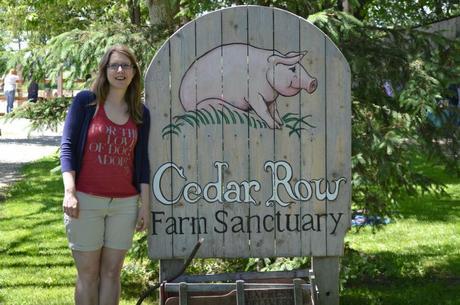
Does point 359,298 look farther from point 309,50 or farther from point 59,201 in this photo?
point 59,201

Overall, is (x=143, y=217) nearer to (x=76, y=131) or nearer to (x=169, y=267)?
(x=169, y=267)

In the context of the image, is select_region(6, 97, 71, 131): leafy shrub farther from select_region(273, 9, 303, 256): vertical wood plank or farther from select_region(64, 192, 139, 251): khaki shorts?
select_region(273, 9, 303, 256): vertical wood plank

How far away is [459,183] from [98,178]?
389 inches

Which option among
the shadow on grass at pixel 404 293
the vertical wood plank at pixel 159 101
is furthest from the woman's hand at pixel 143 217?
the shadow on grass at pixel 404 293

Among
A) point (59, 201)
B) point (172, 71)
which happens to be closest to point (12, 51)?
point (172, 71)

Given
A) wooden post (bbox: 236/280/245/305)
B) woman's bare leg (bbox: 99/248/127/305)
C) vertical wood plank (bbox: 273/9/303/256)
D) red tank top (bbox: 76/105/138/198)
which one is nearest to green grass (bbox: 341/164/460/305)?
vertical wood plank (bbox: 273/9/303/256)

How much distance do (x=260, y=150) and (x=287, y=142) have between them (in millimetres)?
155

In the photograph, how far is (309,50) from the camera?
4.13 metres

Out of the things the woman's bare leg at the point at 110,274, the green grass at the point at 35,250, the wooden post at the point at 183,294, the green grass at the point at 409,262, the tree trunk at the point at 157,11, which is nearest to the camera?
the wooden post at the point at 183,294

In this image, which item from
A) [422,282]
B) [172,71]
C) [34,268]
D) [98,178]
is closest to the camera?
[98,178]

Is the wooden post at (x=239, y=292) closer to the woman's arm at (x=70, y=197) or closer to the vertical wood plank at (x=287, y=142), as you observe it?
the vertical wood plank at (x=287, y=142)

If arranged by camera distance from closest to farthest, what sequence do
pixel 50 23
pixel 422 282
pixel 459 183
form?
1. pixel 422 282
2. pixel 459 183
3. pixel 50 23

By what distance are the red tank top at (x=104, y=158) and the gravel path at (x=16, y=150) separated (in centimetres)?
850

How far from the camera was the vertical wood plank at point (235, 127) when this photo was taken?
413 cm
